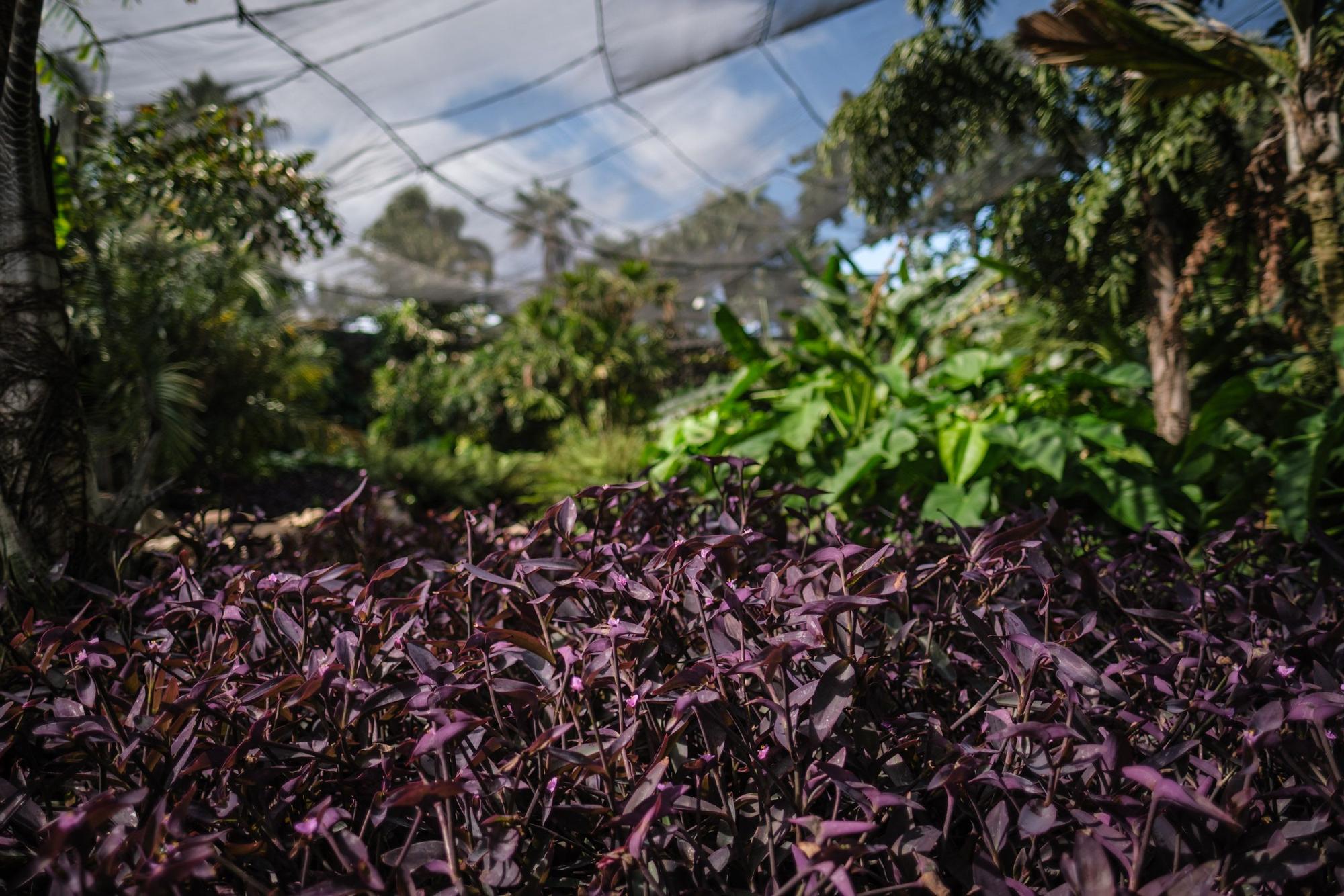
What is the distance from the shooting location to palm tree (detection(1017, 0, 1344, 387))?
199cm

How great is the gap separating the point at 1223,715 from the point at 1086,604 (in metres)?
0.38

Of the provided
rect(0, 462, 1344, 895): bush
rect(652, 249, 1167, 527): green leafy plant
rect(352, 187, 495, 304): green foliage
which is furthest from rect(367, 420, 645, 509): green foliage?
rect(0, 462, 1344, 895): bush

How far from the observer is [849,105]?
4.79 meters

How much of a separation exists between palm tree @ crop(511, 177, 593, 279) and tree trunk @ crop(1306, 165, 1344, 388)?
19.6 ft

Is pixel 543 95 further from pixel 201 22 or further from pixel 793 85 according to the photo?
pixel 201 22

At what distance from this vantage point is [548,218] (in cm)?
777

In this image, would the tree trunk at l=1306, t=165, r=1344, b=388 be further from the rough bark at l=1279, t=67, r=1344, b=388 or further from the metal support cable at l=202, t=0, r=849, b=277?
the metal support cable at l=202, t=0, r=849, b=277

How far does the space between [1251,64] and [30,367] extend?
3238 millimetres

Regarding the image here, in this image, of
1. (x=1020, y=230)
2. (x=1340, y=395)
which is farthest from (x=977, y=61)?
(x=1340, y=395)

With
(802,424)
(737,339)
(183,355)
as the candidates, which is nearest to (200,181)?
(183,355)

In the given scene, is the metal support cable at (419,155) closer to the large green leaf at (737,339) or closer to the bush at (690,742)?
the large green leaf at (737,339)

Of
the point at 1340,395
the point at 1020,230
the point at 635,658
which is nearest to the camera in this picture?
the point at 635,658

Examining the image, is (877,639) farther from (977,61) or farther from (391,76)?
(391,76)

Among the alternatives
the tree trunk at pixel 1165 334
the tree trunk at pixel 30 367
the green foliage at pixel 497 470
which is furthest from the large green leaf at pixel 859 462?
the green foliage at pixel 497 470
